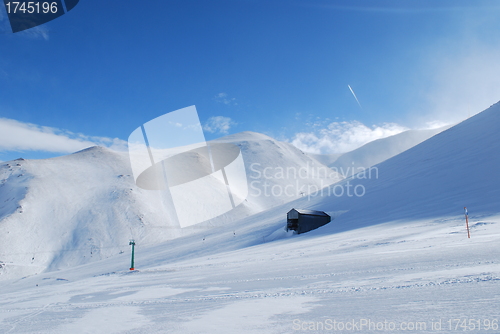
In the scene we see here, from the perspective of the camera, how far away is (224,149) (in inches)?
3669

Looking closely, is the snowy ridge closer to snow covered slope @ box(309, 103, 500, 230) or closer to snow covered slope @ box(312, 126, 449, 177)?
snow covered slope @ box(312, 126, 449, 177)

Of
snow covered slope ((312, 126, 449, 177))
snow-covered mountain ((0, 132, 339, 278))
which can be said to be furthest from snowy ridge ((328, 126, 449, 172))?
snow-covered mountain ((0, 132, 339, 278))

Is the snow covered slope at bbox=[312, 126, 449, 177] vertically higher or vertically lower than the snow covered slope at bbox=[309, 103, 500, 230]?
higher

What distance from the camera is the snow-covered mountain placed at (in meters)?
35.8

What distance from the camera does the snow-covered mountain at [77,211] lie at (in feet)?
117

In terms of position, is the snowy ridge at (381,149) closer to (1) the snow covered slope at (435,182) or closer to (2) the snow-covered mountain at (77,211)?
(2) the snow-covered mountain at (77,211)

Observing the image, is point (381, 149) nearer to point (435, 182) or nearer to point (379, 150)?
point (379, 150)

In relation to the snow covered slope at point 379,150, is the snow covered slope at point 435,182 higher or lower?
lower

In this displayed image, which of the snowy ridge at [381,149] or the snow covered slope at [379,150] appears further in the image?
the snowy ridge at [381,149]

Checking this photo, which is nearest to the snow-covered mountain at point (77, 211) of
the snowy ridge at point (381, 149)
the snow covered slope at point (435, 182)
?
the snow covered slope at point (435, 182)

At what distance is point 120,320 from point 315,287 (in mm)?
2986

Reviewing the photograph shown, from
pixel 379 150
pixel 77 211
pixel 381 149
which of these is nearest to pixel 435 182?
pixel 77 211

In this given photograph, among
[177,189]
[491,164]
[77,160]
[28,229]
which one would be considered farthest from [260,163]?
[491,164]

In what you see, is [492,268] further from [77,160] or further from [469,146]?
[77,160]
